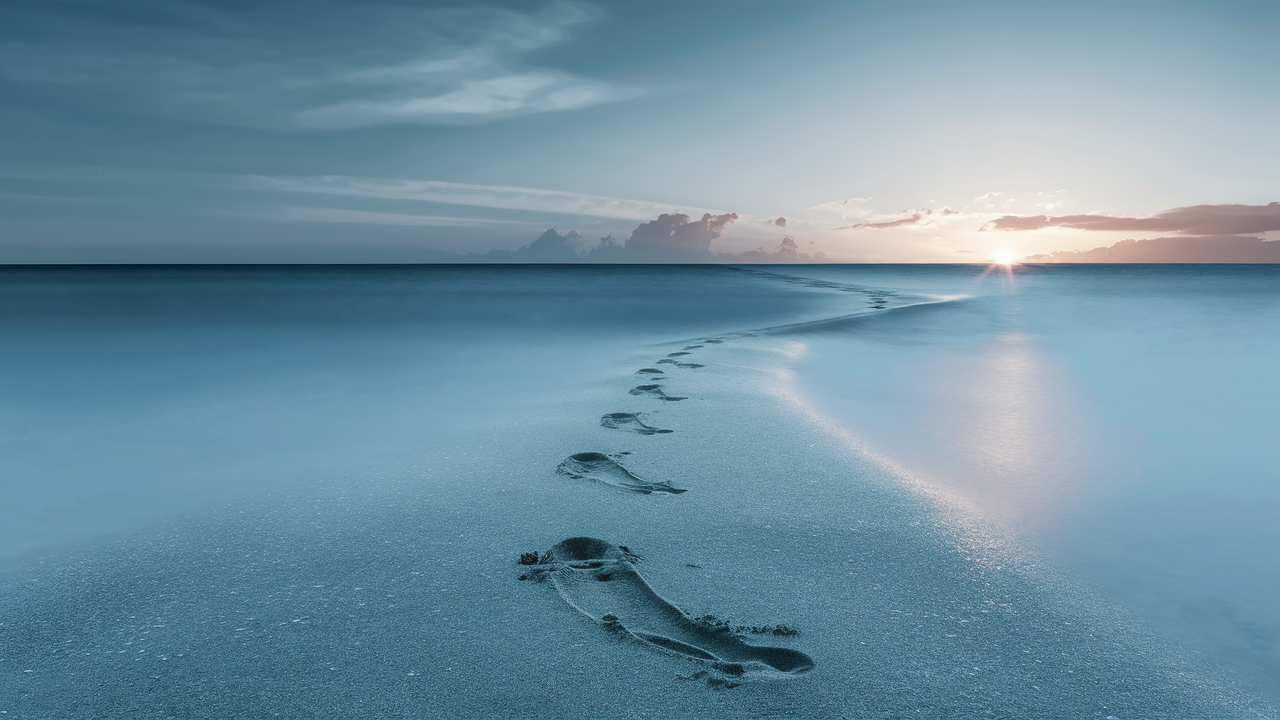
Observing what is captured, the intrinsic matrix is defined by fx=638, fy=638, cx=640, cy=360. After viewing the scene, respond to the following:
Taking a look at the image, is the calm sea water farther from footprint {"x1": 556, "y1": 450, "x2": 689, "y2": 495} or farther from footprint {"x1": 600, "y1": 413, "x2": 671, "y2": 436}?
footprint {"x1": 556, "y1": 450, "x2": 689, "y2": 495}

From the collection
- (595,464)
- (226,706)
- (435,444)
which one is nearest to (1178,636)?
(595,464)

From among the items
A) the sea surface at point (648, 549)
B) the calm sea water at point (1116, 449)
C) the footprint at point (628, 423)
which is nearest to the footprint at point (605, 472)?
the sea surface at point (648, 549)

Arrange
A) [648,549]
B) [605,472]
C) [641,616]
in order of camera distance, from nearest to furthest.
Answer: [641,616] < [648,549] < [605,472]

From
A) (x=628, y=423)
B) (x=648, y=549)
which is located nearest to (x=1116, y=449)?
(x=628, y=423)

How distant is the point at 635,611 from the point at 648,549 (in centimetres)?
50

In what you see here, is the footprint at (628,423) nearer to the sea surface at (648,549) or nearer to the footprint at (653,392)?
the sea surface at (648,549)

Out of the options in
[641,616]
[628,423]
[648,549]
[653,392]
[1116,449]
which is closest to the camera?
[641,616]

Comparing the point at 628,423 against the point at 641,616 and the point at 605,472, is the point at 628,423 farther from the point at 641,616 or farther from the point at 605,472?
the point at 641,616

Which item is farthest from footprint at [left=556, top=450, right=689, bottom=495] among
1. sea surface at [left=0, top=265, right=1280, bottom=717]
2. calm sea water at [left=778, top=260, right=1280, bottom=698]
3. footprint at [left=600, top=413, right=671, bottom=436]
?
calm sea water at [left=778, top=260, right=1280, bottom=698]

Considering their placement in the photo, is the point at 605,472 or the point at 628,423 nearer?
the point at 605,472

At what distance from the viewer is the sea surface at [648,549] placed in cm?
200

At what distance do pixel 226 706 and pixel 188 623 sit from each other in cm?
59

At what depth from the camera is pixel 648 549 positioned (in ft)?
9.35

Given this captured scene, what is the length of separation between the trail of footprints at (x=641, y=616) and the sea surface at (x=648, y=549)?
1 centimetres
